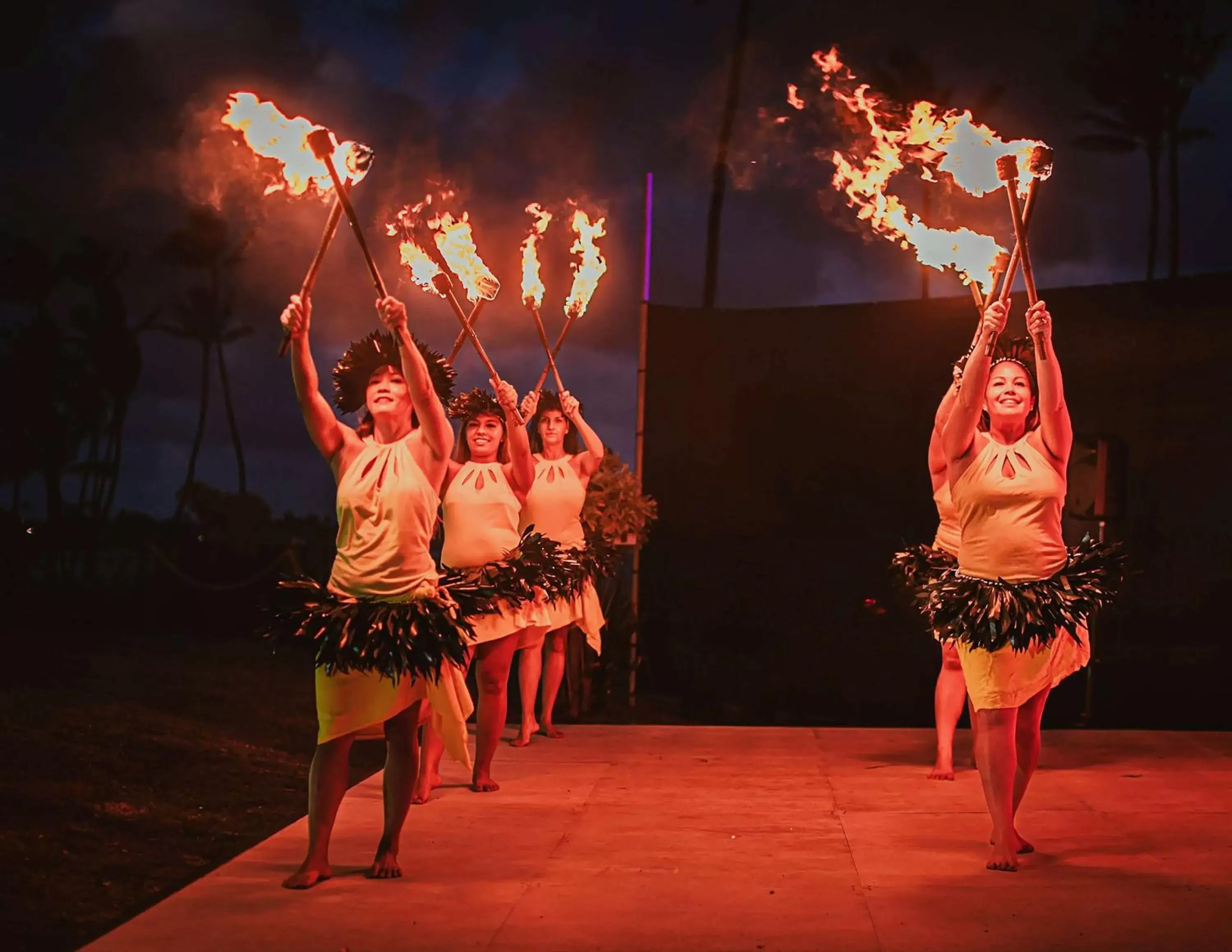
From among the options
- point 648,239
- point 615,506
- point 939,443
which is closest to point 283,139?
point 939,443

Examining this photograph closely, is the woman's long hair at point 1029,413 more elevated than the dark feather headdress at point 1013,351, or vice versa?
the dark feather headdress at point 1013,351

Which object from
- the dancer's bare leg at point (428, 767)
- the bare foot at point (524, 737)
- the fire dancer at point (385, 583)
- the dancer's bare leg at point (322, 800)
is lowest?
the bare foot at point (524, 737)

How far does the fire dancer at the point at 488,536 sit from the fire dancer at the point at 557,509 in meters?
1.00

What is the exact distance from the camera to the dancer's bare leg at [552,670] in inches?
339

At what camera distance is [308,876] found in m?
4.56

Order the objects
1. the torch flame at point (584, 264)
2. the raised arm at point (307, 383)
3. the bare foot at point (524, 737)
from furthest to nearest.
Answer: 1. the torch flame at point (584, 264)
2. the bare foot at point (524, 737)
3. the raised arm at point (307, 383)

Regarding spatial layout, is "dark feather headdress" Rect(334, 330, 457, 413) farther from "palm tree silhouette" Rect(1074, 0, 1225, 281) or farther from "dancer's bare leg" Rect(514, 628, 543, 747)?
"palm tree silhouette" Rect(1074, 0, 1225, 281)

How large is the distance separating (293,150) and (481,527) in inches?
87.1

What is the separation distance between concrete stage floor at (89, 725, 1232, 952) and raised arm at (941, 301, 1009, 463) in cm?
143

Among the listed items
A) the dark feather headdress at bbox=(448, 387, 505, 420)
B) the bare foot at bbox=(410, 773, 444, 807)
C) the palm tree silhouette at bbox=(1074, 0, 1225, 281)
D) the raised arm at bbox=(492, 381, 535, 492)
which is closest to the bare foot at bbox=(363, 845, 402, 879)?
the bare foot at bbox=(410, 773, 444, 807)

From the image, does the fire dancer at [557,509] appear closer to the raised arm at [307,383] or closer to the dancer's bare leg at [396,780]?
the dancer's bare leg at [396,780]

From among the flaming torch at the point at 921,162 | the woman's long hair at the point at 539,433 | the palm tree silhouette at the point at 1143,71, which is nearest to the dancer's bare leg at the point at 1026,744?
the flaming torch at the point at 921,162

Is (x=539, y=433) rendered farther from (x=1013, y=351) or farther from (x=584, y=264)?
(x=1013, y=351)

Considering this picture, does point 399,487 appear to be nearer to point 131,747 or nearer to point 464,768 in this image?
point 464,768
